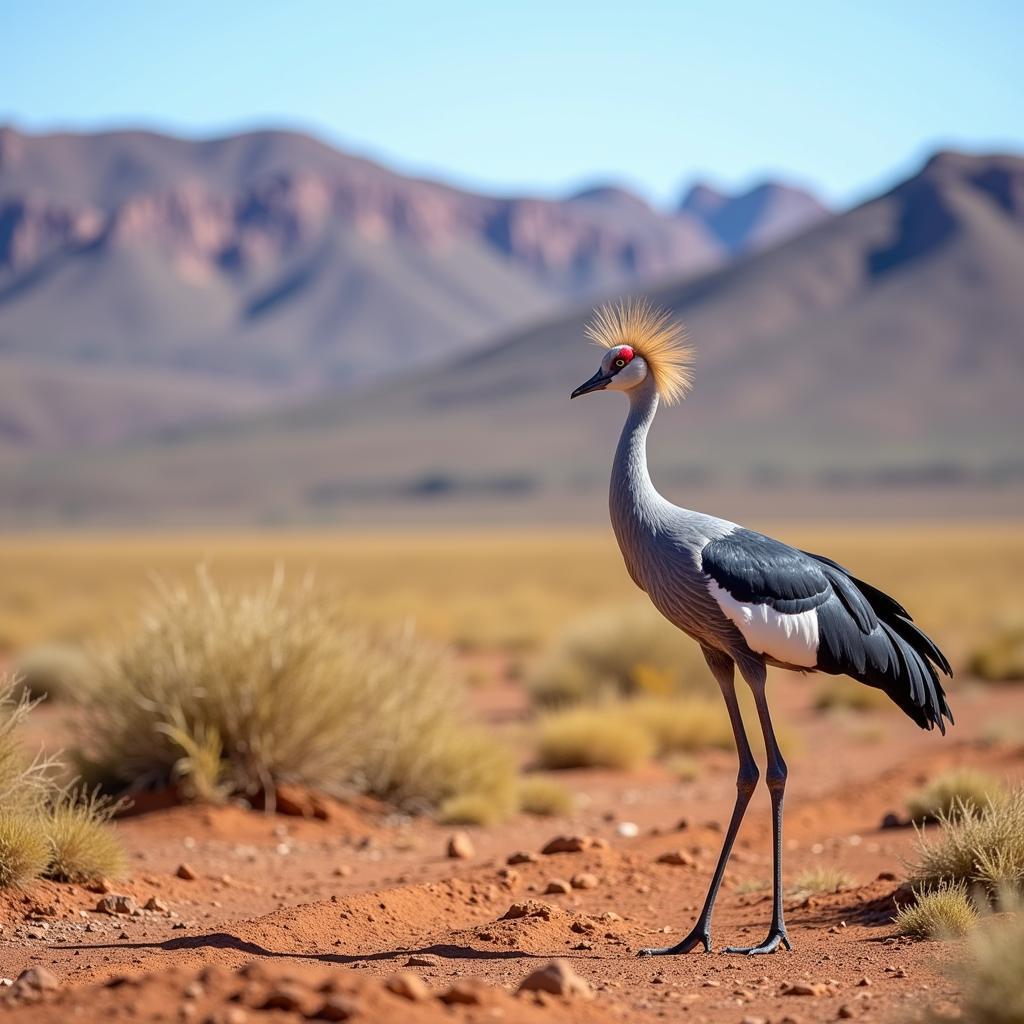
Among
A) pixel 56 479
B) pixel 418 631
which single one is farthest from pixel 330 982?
pixel 56 479

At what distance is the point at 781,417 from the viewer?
95438 millimetres

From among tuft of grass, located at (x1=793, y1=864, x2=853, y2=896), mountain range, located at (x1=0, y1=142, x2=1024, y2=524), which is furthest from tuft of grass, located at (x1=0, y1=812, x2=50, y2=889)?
mountain range, located at (x1=0, y1=142, x2=1024, y2=524)

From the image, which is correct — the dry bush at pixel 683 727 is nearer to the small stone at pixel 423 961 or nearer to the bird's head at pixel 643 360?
the bird's head at pixel 643 360

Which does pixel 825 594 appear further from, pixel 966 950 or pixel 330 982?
pixel 330 982

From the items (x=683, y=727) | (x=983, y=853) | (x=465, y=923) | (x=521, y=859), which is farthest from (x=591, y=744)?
(x=983, y=853)

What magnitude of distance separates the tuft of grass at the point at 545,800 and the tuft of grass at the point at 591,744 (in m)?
2.45

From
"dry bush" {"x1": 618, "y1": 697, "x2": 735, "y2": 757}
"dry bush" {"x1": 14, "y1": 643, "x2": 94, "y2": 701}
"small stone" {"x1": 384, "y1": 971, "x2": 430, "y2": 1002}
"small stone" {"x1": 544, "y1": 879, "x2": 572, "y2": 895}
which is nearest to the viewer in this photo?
"small stone" {"x1": 384, "y1": 971, "x2": 430, "y2": 1002}

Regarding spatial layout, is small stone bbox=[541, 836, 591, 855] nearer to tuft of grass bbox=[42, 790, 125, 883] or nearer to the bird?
the bird

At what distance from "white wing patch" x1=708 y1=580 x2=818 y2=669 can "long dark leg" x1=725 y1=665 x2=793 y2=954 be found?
5.9 inches

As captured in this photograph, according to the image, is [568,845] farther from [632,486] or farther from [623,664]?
[623,664]

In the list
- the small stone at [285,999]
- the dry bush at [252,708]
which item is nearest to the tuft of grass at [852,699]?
the dry bush at [252,708]

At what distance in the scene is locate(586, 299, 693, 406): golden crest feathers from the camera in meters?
7.40

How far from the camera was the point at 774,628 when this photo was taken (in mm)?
6895

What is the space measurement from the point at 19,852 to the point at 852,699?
1381cm
